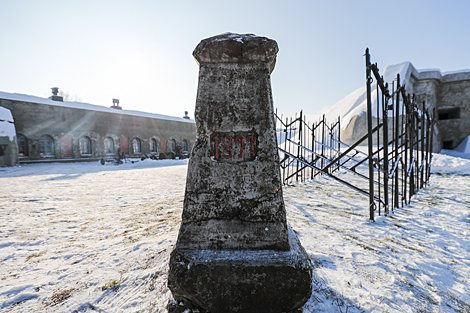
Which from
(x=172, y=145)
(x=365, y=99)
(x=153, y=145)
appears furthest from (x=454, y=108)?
(x=153, y=145)

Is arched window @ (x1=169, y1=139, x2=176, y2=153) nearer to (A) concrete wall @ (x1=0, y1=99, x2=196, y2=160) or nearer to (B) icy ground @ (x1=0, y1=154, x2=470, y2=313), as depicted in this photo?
(A) concrete wall @ (x1=0, y1=99, x2=196, y2=160)

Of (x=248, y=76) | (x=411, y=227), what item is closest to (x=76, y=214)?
(x=248, y=76)

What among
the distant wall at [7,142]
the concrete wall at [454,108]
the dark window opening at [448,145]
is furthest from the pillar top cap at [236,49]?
the dark window opening at [448,145]

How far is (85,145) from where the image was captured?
17844mm

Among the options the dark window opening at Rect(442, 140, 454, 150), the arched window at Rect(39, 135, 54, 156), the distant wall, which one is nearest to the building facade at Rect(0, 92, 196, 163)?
the arched window at Rect(39, 135, 54, 156)

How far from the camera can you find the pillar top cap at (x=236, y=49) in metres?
1.55

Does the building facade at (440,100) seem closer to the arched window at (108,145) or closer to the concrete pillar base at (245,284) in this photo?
the concrete pillar base at (245,284)

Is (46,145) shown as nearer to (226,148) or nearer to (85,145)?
(85,145)

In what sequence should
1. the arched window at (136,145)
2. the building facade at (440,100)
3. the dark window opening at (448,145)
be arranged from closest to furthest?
1. the building facade at (440,100)
2. the dark window opening at (448,145)
3. the arched window at (136,145)

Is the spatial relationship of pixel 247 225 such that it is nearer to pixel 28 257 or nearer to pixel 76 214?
pixel 28 257

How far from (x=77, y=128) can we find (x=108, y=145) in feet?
9.18

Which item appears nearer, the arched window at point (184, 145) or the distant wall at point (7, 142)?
the distant wall at point (7, 142)

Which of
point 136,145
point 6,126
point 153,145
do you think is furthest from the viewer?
point 153,145

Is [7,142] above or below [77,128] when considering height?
below
